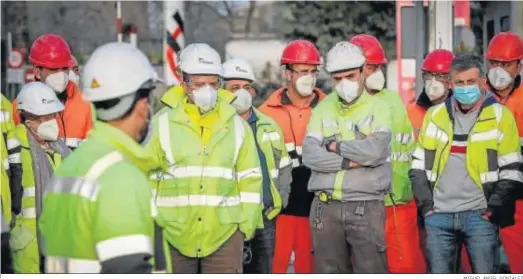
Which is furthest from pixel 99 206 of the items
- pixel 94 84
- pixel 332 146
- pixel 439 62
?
pixel 439 62

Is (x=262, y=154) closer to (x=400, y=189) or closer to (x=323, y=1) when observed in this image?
(x=400, y=189)

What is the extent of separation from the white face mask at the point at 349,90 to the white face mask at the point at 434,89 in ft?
5.46

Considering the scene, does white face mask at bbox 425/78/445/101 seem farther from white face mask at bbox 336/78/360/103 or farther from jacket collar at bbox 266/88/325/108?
white face mask at bbox 336/78/360/103

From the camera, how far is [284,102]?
9.06 m

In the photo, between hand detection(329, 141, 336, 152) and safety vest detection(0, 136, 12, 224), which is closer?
safety vest detection(0, 136, 12, 224)

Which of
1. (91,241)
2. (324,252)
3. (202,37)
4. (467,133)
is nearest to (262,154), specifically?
(324,252)

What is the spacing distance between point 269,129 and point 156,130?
1.70 metres

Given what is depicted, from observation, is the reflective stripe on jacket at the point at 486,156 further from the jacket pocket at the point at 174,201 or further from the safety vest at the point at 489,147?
the jacket pocket at the point at 174,201

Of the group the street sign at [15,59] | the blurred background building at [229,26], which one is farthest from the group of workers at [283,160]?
the street sign at [15,59]

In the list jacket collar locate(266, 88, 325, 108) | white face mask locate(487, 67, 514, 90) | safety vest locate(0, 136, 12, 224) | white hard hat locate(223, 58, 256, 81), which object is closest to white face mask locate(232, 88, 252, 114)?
white hard hat locate(223, 58, 256, 81)

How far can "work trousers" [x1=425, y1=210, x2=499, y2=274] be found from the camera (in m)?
7.68

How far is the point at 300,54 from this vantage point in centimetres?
892

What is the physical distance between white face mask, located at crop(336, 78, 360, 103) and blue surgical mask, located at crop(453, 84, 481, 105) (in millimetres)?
666

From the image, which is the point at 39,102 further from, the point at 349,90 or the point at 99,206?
the point at 99,206
